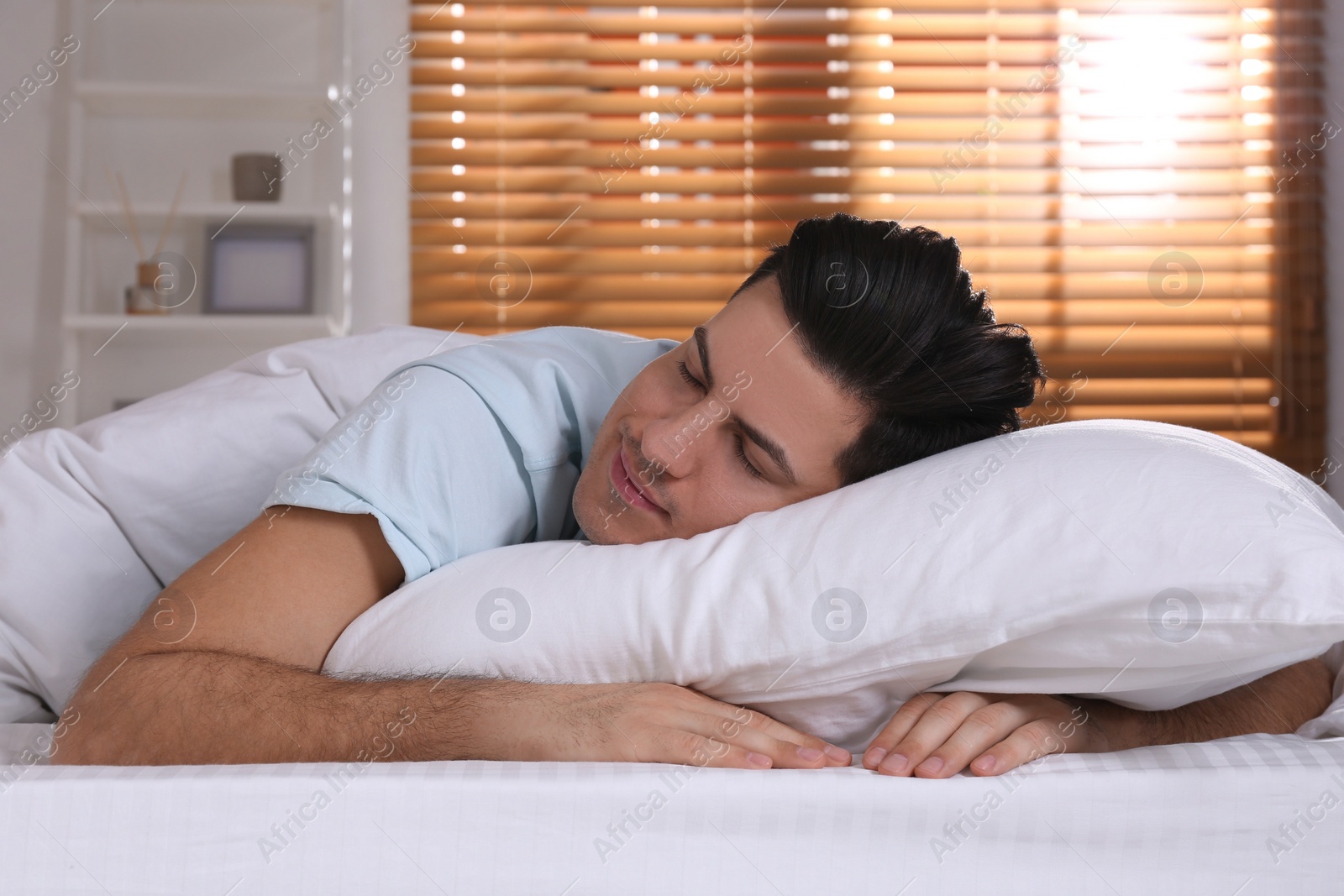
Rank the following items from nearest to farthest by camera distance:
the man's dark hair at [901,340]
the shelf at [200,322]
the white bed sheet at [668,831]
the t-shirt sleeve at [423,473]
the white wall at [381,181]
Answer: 1. the white bed sheet at [668,831]
2. the t-shirt sleeve at [423,473]
3. the man's dark hair at [901,340]
4. the shelf at [200,322]
5. the white wall at [381,181]

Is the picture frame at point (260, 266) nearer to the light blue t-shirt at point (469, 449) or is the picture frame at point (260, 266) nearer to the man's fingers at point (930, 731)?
the light blue t-shirt at point (469, 449)

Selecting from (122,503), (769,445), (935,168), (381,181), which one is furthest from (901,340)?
(381,181)

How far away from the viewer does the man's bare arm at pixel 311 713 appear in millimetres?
625

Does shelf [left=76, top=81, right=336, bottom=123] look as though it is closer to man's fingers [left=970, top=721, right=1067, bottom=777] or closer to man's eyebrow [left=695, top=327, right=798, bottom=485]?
man's eyebrow [left=695, top=327, right=798, bottom=485]

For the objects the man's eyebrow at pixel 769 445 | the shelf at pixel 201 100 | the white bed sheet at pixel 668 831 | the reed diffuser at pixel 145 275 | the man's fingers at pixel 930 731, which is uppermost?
the shelf at pixel 201 100

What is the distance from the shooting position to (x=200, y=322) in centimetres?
189

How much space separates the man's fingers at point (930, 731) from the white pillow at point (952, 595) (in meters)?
0.02

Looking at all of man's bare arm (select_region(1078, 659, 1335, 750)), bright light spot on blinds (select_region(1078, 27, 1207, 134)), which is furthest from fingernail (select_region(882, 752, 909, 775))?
bright light spot on blinds (select_region(1078, 27, 1207, 134))

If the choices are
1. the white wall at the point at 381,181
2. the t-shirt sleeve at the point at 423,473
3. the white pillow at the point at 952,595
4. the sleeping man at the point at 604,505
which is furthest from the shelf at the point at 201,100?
the white pillow at the point at 952,595

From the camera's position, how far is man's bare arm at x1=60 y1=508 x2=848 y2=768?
0.63 m

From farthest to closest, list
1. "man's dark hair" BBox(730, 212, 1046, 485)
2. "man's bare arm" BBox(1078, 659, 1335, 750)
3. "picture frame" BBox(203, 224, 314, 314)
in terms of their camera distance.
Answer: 1. "picture frame" BBox(203, 224, 314, 314)
2. "man's dark hair" BBox(730, 212, 1046, 485)
3. "man's bare arm" BBox(1078, 659, 1335, 750)

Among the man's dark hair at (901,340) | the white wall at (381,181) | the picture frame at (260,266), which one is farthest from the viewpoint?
the white wall at (381,181)

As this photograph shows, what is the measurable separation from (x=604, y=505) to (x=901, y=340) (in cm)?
30

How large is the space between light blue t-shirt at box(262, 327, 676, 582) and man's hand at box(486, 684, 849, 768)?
212 mm
